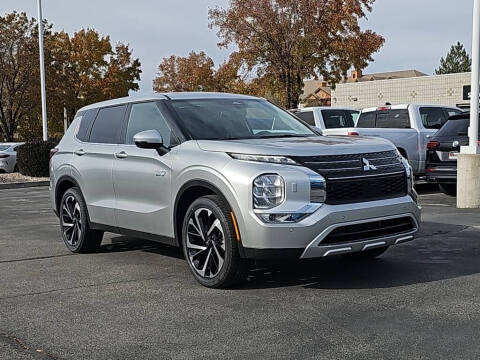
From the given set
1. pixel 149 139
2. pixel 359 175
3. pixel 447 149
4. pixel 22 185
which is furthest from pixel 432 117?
pixel 22 185

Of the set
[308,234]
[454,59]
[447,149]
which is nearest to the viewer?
[308,234]

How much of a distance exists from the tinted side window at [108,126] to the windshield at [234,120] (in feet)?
3.03

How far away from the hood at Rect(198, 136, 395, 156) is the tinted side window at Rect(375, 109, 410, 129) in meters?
9.30

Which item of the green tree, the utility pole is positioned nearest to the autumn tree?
the utility pole

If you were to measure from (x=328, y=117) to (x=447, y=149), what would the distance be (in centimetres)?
377

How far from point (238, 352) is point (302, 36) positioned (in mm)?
27203

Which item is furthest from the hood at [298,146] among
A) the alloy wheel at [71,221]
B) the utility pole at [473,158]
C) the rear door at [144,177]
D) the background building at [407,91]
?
the background building at [407,91]

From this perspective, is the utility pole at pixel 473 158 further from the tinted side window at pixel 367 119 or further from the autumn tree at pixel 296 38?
the autumn tree at pixel 296 38

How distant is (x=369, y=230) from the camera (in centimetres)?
552

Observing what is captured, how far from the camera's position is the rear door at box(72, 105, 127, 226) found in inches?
279

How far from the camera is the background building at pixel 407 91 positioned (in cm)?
4556

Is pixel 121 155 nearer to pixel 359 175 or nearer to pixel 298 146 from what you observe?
pixel 298 146

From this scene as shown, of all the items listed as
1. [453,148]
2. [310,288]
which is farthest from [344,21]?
[310,288]

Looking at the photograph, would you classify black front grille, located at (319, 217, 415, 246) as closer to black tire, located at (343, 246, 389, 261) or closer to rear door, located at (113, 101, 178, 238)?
black tire, located at (343, 246, 389, 261)
